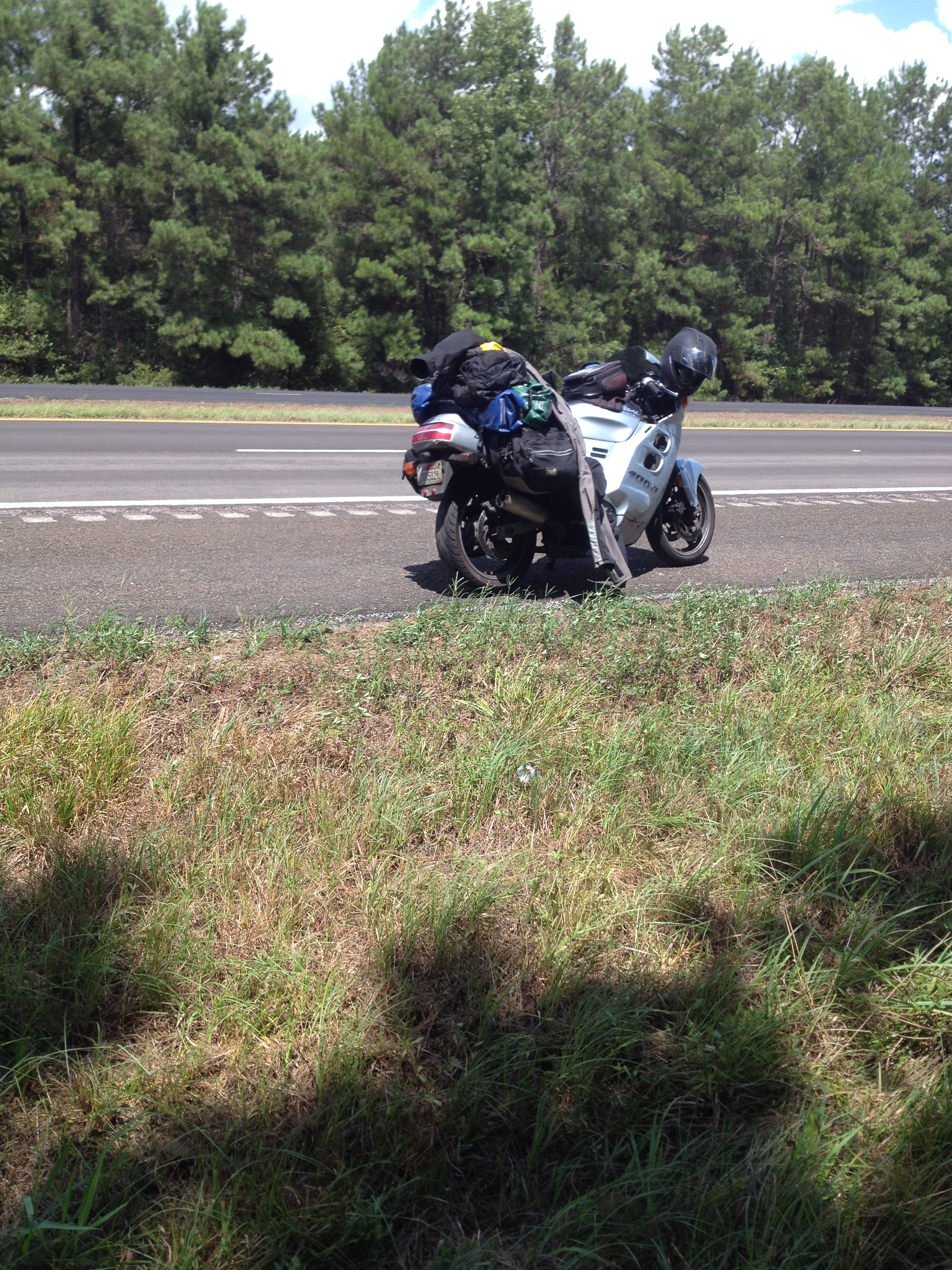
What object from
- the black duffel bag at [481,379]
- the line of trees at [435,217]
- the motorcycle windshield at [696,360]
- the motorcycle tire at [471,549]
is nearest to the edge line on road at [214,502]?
the motorcycle tire at [471,549]

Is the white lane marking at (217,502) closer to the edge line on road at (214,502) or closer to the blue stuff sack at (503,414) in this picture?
the edge line on road at (214,502)

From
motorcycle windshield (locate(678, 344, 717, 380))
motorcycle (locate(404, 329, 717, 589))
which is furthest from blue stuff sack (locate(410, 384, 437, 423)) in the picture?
motorcycle windshield (locate(678, 344, 717, 380))

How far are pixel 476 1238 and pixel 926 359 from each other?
52.8m

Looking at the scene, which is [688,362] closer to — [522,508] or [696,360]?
[696,360]

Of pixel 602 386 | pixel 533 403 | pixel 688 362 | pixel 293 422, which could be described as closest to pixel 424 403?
pixel 533 403

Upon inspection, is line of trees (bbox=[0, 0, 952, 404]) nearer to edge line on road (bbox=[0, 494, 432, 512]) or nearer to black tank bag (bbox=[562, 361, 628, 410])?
edge line on road (bbox=[0, 494, 432, 512])

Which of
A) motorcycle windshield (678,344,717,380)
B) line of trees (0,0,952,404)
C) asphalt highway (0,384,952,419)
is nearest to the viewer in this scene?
motorcycle windshield (678,344,717,380)

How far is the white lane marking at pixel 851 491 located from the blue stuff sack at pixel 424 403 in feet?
18.4

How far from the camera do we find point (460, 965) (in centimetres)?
322

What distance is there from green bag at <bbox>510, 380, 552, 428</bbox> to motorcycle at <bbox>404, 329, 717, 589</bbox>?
0.24 meters

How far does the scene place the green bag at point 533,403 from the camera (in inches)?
244

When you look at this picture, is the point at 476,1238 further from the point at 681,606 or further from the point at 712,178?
the point at 712,178

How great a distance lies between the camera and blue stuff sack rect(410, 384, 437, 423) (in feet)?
20.6

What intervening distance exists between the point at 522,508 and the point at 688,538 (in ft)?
6.43
